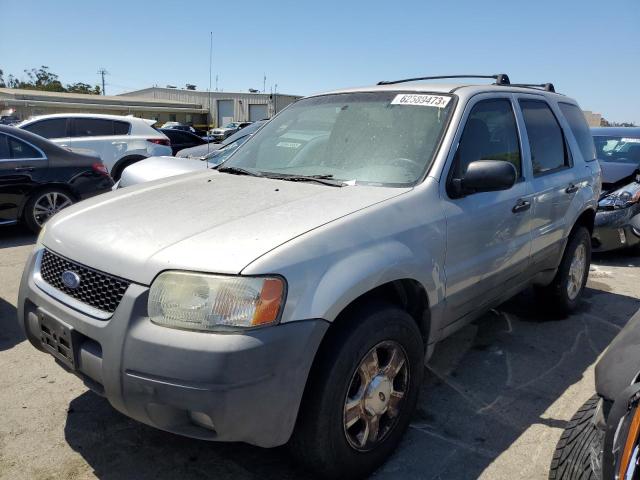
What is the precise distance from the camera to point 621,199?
6.88 meters

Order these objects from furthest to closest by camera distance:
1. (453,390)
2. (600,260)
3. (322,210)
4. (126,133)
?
(126,133) < (600,260) < (453,390) < (322,210)

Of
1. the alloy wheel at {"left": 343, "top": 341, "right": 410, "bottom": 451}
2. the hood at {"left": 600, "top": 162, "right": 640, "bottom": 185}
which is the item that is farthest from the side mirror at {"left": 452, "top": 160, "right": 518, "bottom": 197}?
the hood at {"left": 600, "top": 162, "right": 640, "bottom": 185}

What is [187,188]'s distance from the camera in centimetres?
304

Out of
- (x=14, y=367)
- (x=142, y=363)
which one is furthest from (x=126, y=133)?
(x=142, y=363)

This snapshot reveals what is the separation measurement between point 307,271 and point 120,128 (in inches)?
397

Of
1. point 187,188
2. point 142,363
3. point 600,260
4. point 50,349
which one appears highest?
point 187,188

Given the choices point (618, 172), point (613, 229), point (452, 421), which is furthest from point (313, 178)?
point (618, 172)

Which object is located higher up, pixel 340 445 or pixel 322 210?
pixel 322 210

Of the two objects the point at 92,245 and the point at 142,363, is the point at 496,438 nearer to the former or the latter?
the point at 142,363

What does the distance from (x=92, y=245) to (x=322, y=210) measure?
3.38 feet

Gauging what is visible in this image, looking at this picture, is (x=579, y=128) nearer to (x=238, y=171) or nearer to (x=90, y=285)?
(x=238, y=171)

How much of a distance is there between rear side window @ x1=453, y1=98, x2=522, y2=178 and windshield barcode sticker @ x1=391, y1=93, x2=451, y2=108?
19 centimetres

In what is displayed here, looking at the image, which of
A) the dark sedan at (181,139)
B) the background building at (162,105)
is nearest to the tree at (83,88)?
the background building at (162,105)

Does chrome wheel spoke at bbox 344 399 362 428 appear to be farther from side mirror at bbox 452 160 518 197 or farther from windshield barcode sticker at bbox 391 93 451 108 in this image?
windshield barcode sticker at bbox 391 93 451 108
